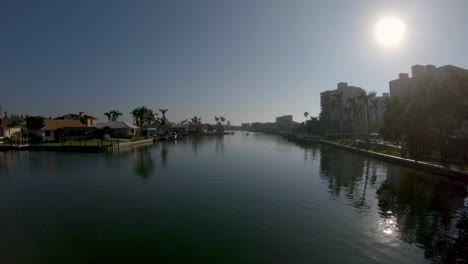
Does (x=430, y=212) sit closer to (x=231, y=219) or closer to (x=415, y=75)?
(x=231, y=219)

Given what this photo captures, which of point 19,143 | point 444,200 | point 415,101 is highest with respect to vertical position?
point 415,101

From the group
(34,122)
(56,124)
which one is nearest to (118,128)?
(56,124)

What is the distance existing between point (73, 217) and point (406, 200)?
22.5m

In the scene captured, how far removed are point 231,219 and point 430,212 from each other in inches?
502

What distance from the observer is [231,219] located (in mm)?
14984

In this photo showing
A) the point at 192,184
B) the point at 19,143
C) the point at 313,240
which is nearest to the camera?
the point at 313,240

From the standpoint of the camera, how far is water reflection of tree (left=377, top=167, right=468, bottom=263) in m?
A: 11.8

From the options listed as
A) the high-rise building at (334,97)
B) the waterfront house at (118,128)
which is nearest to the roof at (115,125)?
the waterfront house at (118,128)

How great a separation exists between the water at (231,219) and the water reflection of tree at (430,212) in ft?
0.22

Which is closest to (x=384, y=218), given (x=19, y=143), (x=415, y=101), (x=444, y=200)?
(x=444, y=200)

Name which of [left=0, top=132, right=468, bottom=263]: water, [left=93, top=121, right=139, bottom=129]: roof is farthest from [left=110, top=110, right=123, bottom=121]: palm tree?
[left=0, top=132, right=468, bottom=263]: water

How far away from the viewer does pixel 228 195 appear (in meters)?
20.0

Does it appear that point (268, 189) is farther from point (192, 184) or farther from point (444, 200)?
point (444, 200)

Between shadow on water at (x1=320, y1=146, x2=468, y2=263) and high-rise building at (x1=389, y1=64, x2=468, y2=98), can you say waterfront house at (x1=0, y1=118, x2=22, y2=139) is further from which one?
high-rise building at (x1=389, y1=64, x2=468, y2=98)
